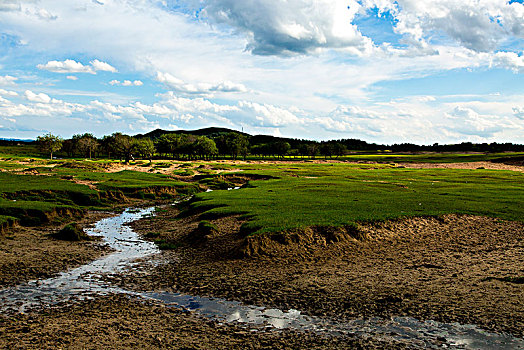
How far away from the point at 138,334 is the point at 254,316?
3.86m

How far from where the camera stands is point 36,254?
19828 mm

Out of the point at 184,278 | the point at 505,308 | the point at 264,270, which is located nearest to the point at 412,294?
the point at 505,308

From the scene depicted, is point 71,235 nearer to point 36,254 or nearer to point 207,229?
point 36,254

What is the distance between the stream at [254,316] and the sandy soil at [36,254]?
98 cm

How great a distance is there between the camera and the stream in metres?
11.2

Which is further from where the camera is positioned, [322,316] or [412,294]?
[412,294]

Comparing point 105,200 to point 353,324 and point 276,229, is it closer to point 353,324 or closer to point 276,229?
point 276,229

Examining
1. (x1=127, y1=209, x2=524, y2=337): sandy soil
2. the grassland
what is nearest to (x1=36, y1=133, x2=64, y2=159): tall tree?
the grassland

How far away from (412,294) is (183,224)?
1961 centimetres

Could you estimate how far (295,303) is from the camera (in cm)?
1395

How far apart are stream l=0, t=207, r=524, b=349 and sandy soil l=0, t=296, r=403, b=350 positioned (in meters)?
0.63

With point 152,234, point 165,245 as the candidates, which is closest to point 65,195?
point 152,234

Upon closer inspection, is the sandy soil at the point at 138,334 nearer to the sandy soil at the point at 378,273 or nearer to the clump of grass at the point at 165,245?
the sandy soil at the point at 378,273

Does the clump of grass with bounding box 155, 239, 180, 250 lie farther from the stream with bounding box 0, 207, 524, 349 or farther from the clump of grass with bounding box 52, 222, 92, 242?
the clump of grass with bounding box 52, 222, 92, 242
